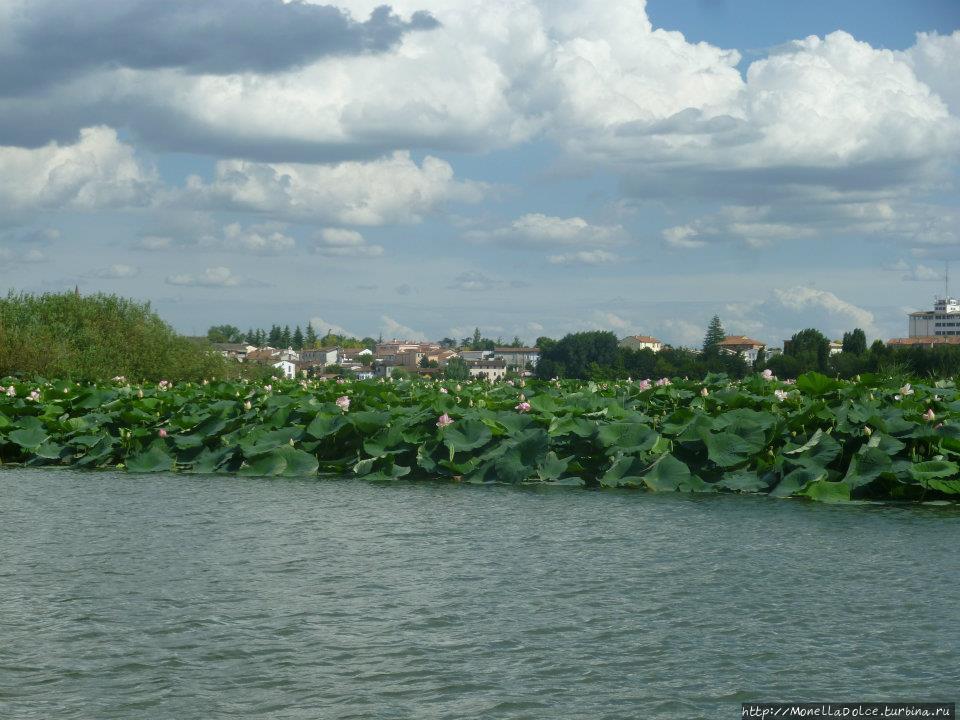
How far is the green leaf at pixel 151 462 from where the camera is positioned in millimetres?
10567

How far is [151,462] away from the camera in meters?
10.6

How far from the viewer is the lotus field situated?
7953 millimetres

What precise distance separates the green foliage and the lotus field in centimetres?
1641

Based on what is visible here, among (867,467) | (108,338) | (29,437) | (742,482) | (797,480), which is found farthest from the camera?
(108,338)

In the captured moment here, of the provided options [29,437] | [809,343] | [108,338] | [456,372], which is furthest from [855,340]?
[29,437]

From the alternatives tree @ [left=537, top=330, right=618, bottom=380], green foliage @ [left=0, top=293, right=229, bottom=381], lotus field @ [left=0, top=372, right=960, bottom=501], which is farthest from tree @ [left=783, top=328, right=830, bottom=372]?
lotus field @ [left=0, top=372, right=960, bottom=501]

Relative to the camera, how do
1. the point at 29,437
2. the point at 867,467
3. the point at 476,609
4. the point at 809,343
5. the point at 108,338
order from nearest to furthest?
1. the point at 476,609
2. the point at 867,467
3. the point at 29,437
4. the point at 108,338
5. the point at 809,343

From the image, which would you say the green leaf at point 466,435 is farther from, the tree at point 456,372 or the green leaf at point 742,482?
the tree at point 456,372

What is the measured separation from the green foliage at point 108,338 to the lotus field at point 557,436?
16.4 meters

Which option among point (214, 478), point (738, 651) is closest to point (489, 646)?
point (738, 651)

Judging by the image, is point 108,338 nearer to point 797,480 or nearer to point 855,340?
point 797,480

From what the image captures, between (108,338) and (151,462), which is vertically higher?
(108,338)

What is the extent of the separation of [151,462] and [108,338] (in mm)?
23069

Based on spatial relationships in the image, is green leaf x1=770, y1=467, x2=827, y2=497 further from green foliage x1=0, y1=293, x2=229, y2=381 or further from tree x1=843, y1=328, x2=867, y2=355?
tree x1=843, y1=328, x2=867, y2=355
